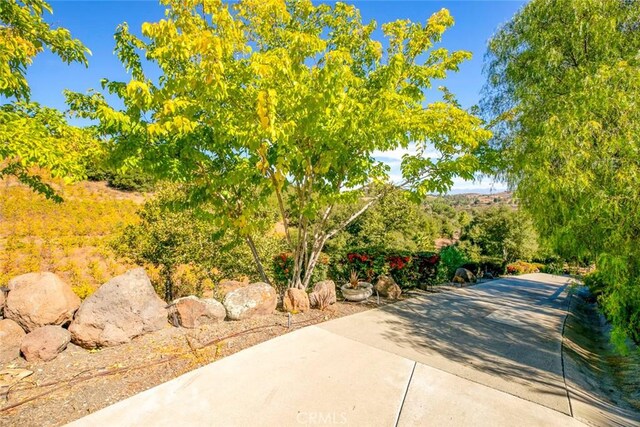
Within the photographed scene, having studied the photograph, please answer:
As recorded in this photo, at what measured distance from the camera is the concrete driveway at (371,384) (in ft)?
8.60

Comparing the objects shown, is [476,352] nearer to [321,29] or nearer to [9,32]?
[321,29]

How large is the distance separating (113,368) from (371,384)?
3.02 m

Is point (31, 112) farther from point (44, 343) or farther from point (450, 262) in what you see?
point (450, 262)

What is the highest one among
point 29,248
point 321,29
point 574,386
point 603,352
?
point 321,29

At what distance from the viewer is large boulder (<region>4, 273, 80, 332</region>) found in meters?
3.92

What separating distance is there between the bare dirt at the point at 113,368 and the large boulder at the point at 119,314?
13cm

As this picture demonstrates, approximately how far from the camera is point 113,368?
3434 millimetres

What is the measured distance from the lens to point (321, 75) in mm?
4145

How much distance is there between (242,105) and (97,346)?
160 inches

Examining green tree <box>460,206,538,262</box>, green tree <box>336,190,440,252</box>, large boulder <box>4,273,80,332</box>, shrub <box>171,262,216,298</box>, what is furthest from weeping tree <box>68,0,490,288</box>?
green tree <box>460,206,538,262</box>

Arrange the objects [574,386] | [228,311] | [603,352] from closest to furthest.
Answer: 1. [574,386]
2. [228,311]
3. [603,352]

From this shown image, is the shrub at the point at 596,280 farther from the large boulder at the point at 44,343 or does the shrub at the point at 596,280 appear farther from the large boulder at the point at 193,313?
the large boulder at the point at 44,343

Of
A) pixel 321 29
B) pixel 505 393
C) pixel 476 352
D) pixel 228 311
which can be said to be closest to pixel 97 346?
pixel 228 311

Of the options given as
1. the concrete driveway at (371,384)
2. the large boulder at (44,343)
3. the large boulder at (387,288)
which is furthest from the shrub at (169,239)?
the concrete driveway at (371,384)
